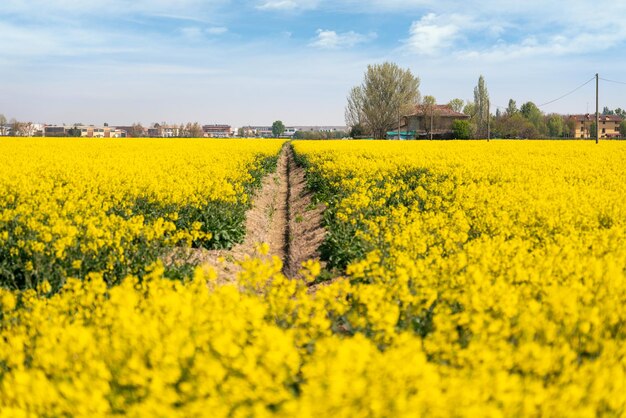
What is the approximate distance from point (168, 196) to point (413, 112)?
87.0 meters

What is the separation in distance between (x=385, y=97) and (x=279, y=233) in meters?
80.3

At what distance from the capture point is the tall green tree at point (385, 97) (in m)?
92.1

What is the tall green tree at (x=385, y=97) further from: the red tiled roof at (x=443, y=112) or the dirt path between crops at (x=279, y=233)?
the dirt path between crops at (x=279, y=233)

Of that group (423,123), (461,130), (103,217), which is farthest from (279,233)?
(423,123)

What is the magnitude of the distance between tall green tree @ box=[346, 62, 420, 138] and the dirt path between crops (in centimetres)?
7028

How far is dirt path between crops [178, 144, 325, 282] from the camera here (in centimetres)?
1110

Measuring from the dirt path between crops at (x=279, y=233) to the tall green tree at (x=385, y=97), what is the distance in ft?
231

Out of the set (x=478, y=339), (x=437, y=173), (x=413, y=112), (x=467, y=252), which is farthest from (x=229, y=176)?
(x=413, y=112)

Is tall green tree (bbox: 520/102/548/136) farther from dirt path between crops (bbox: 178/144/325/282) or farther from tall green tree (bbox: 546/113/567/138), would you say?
dirt path between crops (bbox: 178/144/325/282)

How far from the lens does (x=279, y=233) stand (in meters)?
15.5

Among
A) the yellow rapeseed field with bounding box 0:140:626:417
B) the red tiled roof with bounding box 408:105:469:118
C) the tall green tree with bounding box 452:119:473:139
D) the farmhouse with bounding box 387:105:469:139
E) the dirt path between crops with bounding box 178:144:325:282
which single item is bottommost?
the dirt path between crops with bounding box 178:144:325:282

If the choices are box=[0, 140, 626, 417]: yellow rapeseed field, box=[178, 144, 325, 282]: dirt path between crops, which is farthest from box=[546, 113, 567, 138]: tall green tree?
box=[0, 140, 626, 417]: yellow rapeseed field

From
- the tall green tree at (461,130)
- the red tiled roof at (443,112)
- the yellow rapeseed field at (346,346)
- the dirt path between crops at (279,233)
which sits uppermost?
the red tiled roof at (443,112)

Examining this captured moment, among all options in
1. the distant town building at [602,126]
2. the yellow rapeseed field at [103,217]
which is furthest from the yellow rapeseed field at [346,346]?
the distant town building at [602,126]
